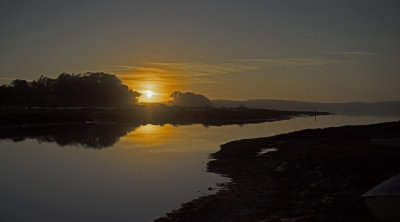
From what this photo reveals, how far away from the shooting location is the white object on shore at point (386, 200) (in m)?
9.41

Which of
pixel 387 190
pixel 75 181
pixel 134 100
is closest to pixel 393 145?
pixel 387 190

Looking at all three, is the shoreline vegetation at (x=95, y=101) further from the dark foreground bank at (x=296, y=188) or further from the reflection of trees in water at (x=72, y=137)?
the dark foreground bank at (x=296, y=188)

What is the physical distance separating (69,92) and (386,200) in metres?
138

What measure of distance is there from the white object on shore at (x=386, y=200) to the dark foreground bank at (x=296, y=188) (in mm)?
567

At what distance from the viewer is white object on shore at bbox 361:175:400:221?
9.41 m

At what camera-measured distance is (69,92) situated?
135875mm

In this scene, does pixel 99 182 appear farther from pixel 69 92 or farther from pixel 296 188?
pixel 69 92

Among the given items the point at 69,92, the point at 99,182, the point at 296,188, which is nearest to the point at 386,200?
the point at 296,188

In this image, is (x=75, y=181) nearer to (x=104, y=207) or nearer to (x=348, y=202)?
(x=104, y=207)

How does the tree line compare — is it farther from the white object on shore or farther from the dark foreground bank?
the white object on shore

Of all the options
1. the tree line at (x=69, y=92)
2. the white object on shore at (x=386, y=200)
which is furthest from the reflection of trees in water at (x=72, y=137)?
the tree line at (x=69, y=92)

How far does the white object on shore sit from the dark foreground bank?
0.57 meters

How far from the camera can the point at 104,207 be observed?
14.6 meters

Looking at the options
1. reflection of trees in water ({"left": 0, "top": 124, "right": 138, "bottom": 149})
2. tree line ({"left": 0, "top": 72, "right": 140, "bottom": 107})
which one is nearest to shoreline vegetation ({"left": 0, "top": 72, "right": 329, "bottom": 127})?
tree line ({"left": 0, "top": 72, "right": 140, "bottom": 107})
